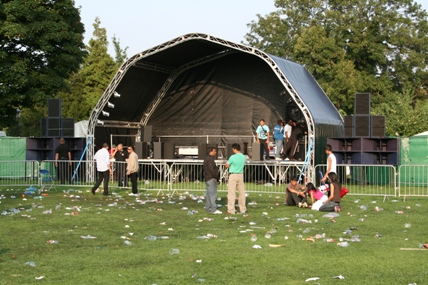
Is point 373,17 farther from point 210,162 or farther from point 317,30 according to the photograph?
point 210,162

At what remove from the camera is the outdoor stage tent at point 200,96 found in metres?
32.3

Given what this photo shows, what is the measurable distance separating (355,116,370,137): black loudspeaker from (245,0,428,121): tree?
25494mm

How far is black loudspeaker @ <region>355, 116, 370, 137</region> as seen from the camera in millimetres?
27984

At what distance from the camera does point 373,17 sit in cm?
5488

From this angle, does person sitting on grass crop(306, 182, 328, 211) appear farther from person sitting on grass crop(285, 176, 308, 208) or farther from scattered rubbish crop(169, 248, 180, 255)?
scattered rubbish crop(169, 248, 180, 255)

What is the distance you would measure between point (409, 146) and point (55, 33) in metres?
17.4

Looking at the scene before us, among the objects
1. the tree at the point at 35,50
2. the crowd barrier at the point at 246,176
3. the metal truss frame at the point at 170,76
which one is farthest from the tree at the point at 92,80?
the crowd barrier at the point at 246,176

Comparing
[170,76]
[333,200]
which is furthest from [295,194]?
[170,76]

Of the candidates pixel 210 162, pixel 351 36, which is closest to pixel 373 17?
pixel 351 36

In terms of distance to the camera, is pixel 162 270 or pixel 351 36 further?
pixel 351 36

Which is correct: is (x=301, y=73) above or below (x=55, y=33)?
below

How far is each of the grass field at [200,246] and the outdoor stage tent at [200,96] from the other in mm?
13104

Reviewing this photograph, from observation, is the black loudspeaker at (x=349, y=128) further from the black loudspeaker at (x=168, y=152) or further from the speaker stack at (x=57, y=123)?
the speaker stack at (x=57, y=123)

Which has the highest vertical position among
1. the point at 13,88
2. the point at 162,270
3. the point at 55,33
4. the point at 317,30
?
the point at 317,30
